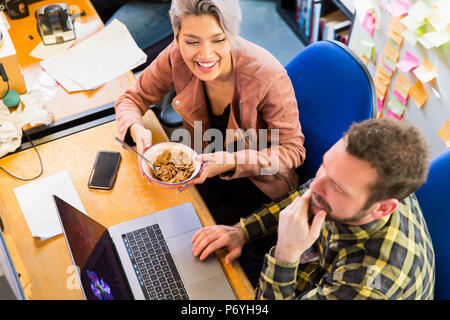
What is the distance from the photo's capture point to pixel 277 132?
4.84 ft

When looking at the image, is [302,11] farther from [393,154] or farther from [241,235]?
[393,154]

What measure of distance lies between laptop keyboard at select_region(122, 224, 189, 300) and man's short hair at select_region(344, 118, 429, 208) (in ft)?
1.95

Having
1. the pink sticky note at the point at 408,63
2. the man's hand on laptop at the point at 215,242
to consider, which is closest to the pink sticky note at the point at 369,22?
the pink sticky note at the point at 408,63

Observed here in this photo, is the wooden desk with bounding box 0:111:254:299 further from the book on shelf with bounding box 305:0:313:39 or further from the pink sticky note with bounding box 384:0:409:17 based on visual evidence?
the book on shelf with bounding box 305:0:313:39

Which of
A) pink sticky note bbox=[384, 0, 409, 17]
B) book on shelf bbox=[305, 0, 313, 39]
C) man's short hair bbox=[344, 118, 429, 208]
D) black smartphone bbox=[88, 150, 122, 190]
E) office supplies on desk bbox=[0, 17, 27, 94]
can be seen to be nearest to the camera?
man's short hair bbox=[344, 118, 429, 208]

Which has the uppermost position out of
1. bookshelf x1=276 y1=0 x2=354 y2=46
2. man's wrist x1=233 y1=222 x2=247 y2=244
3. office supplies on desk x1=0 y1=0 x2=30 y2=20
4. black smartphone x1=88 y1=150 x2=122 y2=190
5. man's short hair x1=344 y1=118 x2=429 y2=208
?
man's short hair x1=344 y1=118 x2=429 y2=208

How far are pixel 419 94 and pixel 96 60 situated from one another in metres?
1.47

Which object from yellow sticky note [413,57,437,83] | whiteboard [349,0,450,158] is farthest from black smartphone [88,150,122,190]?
yellow sticky note [413,57,437,83]

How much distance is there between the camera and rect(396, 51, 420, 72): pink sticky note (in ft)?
6.56

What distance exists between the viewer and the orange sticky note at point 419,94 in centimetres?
200

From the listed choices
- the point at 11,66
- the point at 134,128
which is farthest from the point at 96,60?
the point at 134,128

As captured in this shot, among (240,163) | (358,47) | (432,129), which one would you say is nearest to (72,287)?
(240,163)

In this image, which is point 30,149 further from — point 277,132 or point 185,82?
point 277,132

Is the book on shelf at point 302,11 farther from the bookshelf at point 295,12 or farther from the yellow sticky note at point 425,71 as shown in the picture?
the yellow sticky note at point 425,71
